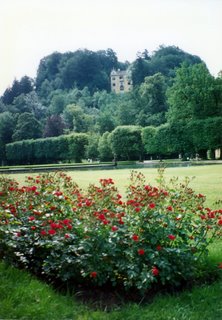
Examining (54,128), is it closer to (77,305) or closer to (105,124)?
(105,124)

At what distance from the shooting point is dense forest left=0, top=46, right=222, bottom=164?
39.7 m

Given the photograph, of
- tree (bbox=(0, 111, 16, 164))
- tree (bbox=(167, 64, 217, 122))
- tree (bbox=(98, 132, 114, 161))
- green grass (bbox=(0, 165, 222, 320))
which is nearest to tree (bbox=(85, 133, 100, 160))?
tree (bbox=(98, 132, 114, 161))

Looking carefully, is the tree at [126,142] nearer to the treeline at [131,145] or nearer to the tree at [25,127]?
the treeline at [131,145]

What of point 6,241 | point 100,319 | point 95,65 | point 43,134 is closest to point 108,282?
point 100,319

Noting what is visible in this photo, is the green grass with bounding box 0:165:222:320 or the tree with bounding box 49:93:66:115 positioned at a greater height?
the tree with bounding box 49:93:66:115

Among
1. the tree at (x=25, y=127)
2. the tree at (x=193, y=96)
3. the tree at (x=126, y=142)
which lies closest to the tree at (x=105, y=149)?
the tree at (x=126, y=142)

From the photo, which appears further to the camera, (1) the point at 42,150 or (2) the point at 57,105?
(2) the point at 57,105

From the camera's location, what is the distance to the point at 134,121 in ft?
185

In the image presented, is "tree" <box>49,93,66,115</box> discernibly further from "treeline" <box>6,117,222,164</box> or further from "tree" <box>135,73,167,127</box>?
"treeline" <box>6,117,222,164</box>

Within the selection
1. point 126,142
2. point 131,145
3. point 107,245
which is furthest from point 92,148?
point 107,245

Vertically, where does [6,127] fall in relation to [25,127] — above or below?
above

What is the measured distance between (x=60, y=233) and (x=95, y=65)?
99045mm

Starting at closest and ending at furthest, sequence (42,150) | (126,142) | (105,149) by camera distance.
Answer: (126,142), (105,149), (42,150)

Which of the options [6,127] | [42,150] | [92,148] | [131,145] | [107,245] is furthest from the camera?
[6,127]
